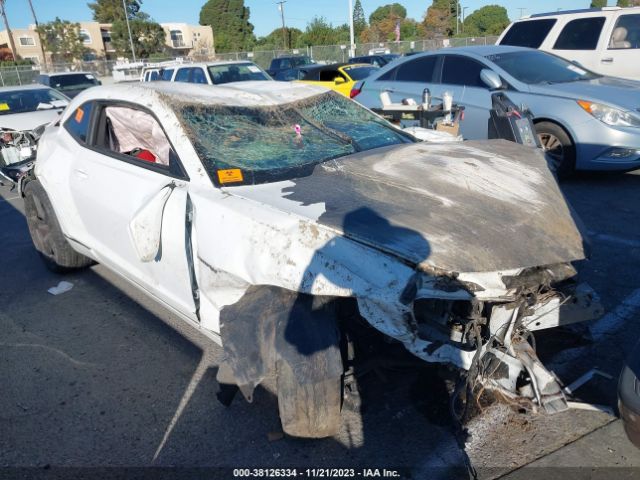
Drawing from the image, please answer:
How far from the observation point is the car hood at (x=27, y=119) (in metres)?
7.88

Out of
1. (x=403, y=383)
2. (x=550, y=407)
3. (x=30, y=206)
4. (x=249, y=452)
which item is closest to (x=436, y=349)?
(x=550, y=407)

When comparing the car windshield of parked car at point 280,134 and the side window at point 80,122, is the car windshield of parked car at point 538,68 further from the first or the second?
the side window at point 80,122

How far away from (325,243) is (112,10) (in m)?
80.9

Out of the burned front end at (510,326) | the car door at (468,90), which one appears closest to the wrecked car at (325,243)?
the burned front end at (510,326)

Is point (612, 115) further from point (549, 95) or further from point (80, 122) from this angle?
point (80, 122)

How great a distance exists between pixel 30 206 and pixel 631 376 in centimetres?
454

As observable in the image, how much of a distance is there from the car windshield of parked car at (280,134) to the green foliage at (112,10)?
74500 millimetres

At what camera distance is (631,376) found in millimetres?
1864

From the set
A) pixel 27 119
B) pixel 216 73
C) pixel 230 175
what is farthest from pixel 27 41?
pixel 230 175

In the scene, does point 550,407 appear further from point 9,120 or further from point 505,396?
point 9,120

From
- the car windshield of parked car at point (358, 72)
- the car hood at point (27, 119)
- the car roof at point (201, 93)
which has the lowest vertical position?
the car hood at point (27, 119)

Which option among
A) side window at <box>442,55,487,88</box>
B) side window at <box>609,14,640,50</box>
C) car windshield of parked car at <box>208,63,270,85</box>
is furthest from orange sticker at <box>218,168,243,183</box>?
car windshield of parked car at <box>208,63,270,85</box>

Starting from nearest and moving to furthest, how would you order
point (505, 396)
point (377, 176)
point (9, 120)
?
point (505, 396) → point (377, 176) → point (9, 120)

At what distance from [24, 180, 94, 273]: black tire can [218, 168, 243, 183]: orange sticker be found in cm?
206
